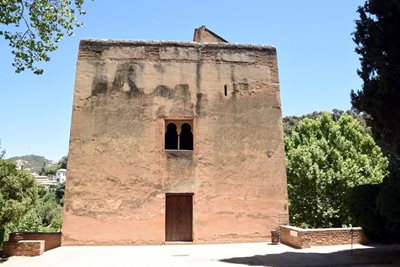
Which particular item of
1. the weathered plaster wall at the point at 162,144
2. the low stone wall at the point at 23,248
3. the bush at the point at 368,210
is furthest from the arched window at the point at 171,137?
the bush at the point at 368,210

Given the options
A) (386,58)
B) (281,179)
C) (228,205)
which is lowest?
(228,205)

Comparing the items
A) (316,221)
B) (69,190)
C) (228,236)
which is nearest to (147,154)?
(69,190)

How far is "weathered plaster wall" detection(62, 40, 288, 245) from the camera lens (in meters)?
13.4

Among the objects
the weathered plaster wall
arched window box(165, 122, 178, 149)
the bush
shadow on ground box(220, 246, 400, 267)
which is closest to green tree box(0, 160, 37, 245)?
the weathered plaster wall

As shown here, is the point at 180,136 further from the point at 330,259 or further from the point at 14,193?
the point at 330,259

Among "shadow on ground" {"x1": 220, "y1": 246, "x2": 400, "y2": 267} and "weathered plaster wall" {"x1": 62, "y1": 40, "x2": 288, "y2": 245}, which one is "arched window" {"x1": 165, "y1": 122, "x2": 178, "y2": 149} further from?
"shadow on ground" {"x1": 220, "y1": 246, "x2": 400, "y2": 267}

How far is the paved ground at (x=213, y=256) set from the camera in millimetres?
9609

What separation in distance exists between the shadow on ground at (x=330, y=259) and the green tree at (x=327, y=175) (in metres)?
8.69

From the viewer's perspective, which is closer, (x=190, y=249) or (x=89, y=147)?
(x=190, y=249)

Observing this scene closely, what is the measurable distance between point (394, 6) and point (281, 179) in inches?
277

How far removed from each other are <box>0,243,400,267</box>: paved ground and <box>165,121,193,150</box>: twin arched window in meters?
3.61

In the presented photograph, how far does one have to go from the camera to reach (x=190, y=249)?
40.3ft

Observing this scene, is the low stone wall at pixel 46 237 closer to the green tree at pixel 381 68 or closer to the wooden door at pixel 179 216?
the wooden door at pixel 179 216

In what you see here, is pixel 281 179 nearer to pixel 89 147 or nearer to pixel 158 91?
pixel 158 91
